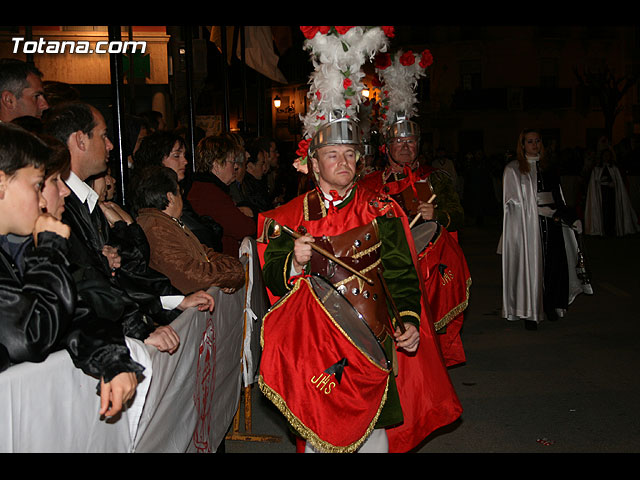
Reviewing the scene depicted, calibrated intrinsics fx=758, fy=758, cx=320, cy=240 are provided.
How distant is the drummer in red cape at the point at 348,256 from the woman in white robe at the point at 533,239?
4770 mm

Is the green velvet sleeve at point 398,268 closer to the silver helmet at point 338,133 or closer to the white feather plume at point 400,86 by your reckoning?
the silver helmet at point 338,133

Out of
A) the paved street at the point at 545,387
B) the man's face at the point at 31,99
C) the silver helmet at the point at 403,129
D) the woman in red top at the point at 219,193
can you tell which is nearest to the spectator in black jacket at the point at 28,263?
the man's face at the point at 31,99

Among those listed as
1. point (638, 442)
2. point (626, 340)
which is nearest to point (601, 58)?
point (626, 340)

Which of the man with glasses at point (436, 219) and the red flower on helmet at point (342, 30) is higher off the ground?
the red flower on helmet at point (342, 30)

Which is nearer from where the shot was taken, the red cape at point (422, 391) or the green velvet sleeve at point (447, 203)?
the red cape at point (422, 391)

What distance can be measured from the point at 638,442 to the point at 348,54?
10.7ft

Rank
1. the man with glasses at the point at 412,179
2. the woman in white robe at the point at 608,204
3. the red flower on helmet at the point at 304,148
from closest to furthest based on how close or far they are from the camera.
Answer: the red flower on helmet at the point at 304,148
the man with glasses at the point at 412,179
the woman in white robe at the point at 608,204

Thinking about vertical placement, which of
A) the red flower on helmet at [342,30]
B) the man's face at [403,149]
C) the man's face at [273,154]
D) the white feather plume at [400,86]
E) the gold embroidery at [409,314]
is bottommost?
the gold embroidery at [409,314]

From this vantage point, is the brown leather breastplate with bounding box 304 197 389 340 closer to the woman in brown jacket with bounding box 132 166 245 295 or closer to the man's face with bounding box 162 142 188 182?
the woman in brown jacket with bounding box 132 166 245 295

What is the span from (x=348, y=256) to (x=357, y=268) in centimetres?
8

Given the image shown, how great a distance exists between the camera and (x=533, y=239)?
890cm

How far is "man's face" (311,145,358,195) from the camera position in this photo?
409 cm

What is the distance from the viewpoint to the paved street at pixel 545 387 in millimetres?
5273

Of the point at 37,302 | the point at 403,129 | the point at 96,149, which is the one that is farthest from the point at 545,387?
the point at 37,302
